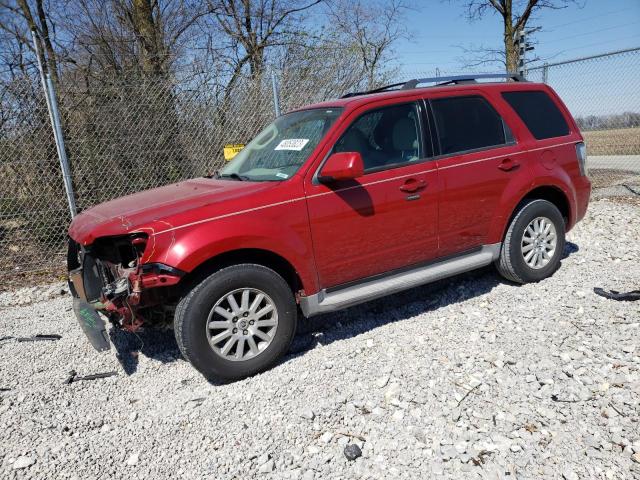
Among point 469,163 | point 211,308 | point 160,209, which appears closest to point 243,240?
point 211,308

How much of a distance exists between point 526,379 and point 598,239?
12.2ft

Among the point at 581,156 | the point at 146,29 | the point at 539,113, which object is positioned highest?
the point at 146,29

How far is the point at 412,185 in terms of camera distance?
405 centimetres

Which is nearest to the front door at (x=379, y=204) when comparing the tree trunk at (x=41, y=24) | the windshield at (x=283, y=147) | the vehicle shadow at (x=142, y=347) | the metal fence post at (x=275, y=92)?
the windshield at (x=283, y=147)

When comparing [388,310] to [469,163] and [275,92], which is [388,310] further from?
[275,92]

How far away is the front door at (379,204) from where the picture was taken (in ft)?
12.3

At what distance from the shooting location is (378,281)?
4.05 metres

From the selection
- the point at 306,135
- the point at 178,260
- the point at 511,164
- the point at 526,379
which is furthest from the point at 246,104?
the point at 526,379

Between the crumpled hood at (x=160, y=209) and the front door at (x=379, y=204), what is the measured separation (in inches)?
20.1

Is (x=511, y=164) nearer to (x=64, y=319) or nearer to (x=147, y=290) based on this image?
(x=147, y=290)

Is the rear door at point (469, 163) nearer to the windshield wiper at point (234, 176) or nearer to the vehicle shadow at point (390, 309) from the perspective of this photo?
the vehicle shadow at point (390, 309)

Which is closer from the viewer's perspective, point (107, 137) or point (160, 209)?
point (160, 209)

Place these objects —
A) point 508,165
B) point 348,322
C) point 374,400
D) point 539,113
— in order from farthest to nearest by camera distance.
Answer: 1. point 539,113
2. point 508,165
3. point 348,322
4. point 374,400

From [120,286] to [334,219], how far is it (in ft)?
5.04
